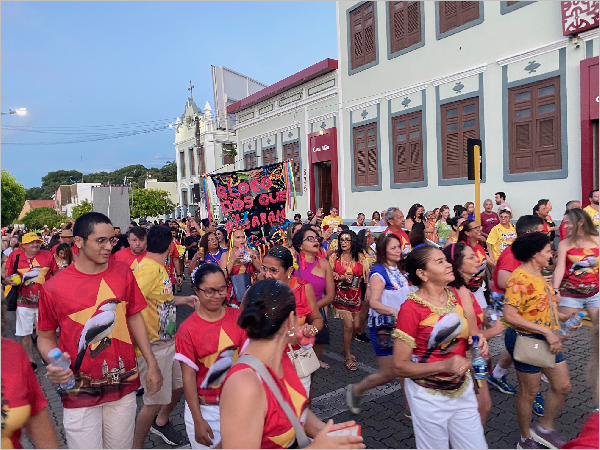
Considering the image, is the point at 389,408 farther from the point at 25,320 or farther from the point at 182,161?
the point at 182,161

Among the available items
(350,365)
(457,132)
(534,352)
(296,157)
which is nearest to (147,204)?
(296,157)

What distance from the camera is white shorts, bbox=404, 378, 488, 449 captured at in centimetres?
299

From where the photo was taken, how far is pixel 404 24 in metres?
15.2

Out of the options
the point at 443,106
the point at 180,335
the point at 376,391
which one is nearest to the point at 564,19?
the point at 443,106

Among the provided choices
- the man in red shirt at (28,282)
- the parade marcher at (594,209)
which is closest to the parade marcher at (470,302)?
the parade marcher at (594,209)

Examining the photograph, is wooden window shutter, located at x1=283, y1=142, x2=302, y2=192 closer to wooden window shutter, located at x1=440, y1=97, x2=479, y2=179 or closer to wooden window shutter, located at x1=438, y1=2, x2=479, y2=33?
wooden window shutter, located at x1=440, y1=97, x2=479, y2=179

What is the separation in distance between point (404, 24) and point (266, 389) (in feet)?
50.7

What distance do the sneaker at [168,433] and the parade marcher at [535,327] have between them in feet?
9.73

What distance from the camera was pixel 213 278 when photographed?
10.6ft

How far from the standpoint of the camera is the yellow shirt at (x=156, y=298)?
4.17m

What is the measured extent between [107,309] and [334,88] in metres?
16.6

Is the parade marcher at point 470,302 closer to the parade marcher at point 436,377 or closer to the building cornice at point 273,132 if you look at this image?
the parade marcher at point 436,377

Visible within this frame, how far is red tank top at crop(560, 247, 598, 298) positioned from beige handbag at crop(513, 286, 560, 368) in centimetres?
166

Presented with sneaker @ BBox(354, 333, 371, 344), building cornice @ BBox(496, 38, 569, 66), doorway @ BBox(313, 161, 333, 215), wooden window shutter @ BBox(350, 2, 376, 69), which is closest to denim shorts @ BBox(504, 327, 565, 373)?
sneaker @ BBox(354, 333, 371, 344)
